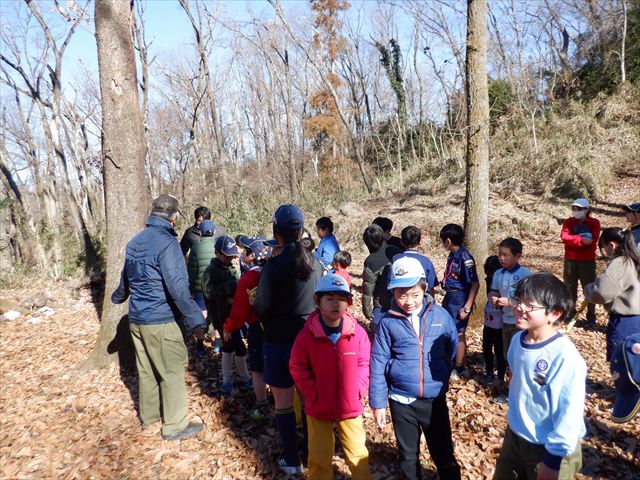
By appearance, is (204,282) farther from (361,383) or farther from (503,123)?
(503,123)

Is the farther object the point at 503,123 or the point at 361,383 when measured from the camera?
the point at 503,123

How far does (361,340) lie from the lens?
2.95 metres

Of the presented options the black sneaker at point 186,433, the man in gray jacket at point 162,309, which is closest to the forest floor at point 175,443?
the black sneaker at point 186,433

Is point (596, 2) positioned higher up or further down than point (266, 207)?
higher up

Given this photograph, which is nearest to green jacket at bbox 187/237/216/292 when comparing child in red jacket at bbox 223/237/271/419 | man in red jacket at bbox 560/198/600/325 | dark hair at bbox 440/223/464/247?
child in red jacket at bbox 223/237/271/419

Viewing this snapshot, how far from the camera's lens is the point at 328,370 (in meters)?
2.85

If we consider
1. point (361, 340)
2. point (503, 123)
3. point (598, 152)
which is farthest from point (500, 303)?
point (503, 123)

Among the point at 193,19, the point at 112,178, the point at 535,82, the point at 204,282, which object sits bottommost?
the point at 204,282

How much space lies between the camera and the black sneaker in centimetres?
A: 412

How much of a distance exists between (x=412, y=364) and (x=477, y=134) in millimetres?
4364

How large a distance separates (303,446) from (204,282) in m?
2.29

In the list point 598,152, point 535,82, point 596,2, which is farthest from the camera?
point 535,82

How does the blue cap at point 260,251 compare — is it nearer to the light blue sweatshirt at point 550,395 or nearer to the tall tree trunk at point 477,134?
the light blue sweatshirt at point 550,395

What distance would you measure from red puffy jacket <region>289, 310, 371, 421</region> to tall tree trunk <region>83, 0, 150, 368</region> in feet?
12.2
